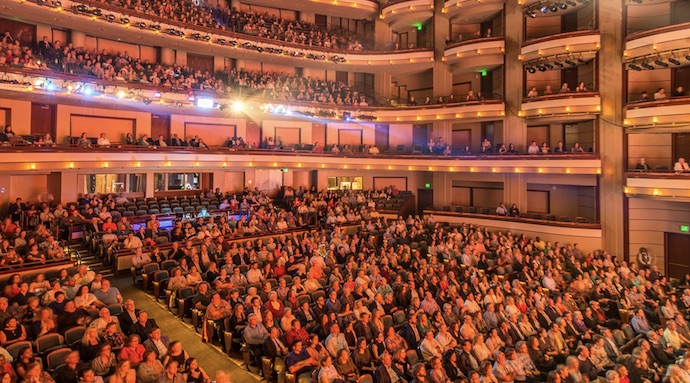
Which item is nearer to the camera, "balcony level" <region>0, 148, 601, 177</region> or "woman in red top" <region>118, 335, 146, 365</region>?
"woman in red top" <region>118, 335, 146, 365</region>

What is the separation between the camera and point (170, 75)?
55.1 feet

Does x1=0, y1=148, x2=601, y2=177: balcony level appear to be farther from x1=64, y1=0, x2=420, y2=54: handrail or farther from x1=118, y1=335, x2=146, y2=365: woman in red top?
x1=118, y1=335, x2=146, y2=365: woman in red top

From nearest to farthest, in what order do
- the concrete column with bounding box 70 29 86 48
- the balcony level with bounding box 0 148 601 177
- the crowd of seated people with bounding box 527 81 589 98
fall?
the balcony level with bounding box 0 148 601 177, the crowd of seated people with bounding box 527 81 589 98, the concrete column with bounding box 70 29 86 48

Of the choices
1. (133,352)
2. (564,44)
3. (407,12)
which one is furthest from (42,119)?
(564,44)

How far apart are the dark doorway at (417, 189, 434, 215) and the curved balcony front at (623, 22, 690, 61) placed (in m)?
10.4

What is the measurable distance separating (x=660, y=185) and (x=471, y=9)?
36.5 ft

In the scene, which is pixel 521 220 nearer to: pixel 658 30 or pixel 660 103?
pixel 660 103

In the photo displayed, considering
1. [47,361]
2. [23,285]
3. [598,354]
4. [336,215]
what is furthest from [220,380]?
[336,215]

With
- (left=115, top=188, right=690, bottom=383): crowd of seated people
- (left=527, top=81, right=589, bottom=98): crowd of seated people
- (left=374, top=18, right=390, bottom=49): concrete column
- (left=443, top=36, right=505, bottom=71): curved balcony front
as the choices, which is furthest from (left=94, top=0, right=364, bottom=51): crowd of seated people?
(left=115, top=188, right=690, bottom=383): crowd of seated people

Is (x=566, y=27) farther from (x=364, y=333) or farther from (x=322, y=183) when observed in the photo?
(x=364, y=333)

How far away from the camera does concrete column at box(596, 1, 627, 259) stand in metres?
15.3

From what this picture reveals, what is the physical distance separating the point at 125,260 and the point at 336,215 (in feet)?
26.8

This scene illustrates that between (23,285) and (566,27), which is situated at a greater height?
(566,27)

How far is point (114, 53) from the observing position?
685 inches
